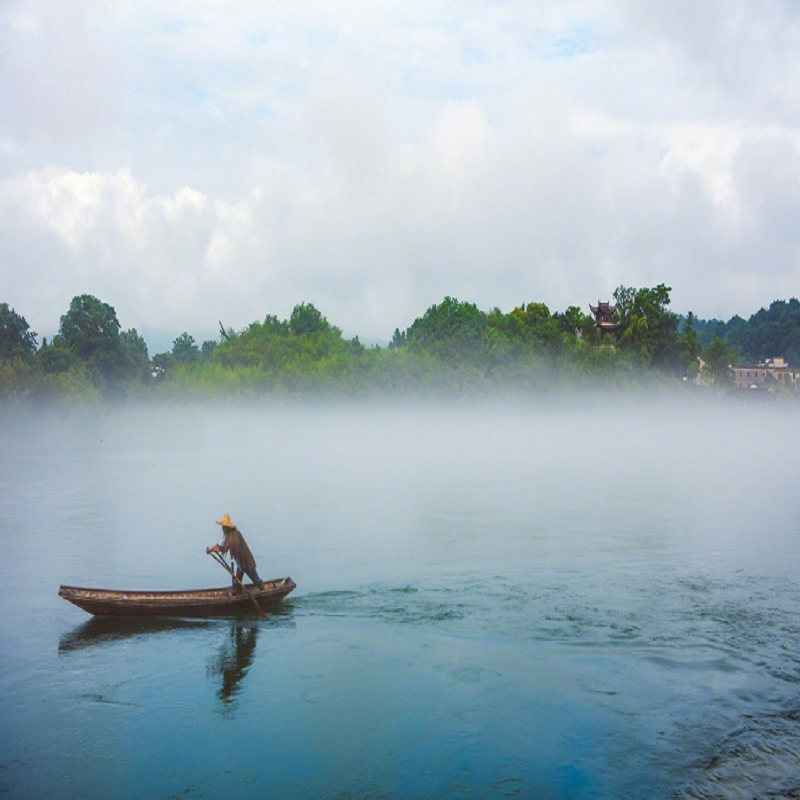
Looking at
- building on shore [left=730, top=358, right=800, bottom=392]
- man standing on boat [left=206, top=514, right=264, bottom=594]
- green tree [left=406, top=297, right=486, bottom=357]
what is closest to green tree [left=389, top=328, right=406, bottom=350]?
green tree [left=406, top=297, right=486, bottom=357]

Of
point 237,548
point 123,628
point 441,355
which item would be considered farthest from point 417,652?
point 441,355

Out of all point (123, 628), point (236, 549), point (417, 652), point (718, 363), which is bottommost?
point (417, 652)

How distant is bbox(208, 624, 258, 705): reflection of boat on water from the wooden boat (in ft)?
1.86

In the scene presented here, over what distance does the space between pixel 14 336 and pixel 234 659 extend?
88370 millimetres

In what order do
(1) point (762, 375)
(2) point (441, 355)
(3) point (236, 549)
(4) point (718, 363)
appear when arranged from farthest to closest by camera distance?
(1) point (762, 375) < (4) point (718, 363) < (2) point (441, 355) < (3) point (236, 549)

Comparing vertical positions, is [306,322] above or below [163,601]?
above

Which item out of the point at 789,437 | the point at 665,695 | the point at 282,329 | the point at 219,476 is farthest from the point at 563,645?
the point at 282,329

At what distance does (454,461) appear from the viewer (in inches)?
2527

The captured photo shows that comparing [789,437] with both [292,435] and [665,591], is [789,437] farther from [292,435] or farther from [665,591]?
[665,591]

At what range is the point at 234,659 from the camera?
16750mm

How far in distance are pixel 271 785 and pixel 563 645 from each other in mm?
7560

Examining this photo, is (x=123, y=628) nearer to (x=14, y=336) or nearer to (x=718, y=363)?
(x=14, y=336)

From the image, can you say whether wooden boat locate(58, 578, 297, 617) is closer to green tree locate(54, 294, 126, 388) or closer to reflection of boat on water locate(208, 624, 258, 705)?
reflection of boat on water locate(208, 624, 258, 705)

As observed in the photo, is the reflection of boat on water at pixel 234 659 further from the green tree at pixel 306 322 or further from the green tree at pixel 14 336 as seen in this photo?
the green tree at pixel 306 322
